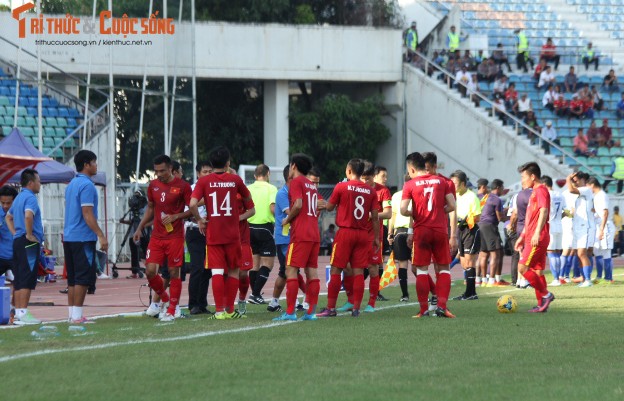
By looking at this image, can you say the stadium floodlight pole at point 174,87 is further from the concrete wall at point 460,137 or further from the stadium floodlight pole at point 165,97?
the concrete wall at point 460,137

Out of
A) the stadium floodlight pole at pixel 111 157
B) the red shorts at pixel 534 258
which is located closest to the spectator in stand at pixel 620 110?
the stadium floodlight pole at pixel 111 157

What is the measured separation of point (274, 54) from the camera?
146ft

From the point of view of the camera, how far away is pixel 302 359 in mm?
10539

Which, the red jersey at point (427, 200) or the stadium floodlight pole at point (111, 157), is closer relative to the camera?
the red jersey at point (427, 200)

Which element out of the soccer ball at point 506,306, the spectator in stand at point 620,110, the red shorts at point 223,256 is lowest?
the soccer ball at point 506,306

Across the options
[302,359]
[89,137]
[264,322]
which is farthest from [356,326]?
[89,137]

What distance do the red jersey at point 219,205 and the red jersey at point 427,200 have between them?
6.87 ft

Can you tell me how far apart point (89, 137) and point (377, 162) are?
604 inches

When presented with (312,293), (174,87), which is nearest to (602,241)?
(312,293)

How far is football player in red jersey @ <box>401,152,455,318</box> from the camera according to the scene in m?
15.1

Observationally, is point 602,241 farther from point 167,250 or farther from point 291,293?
point 167,250

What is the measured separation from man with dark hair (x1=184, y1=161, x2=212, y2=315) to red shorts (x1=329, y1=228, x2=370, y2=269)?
2061 millimetres

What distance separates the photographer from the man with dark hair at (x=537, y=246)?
1627 centimetres

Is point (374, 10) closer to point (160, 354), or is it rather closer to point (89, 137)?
point (89, 137)
